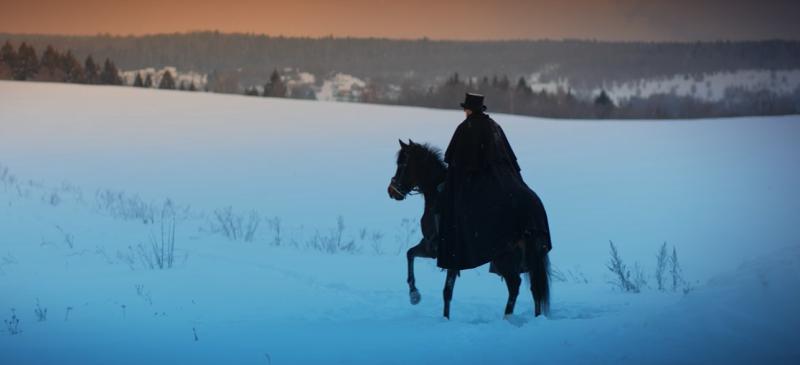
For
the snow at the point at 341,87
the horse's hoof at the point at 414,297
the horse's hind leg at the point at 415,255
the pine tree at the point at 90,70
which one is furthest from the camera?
the snow at the point at 341,87

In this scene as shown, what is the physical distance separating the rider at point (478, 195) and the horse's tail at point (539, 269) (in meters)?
0.22

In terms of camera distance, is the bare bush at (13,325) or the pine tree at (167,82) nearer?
the bare bush at (13,325)

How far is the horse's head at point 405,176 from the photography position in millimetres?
8383

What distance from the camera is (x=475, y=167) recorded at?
25.9ft

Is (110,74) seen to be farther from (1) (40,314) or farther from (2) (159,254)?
(1) (40,314)

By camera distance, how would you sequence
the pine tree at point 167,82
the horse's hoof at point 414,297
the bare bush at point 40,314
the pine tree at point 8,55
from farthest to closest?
the pine tree at point 167,82, the pine tree at point 8,55, the horse's hoof at point 414,297, the bare bush at point 40,314

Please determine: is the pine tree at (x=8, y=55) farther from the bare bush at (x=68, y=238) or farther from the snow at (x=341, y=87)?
the snow at (x=341, y=87)

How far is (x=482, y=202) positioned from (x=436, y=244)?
826 mm

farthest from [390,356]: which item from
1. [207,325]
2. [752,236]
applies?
[752,236]

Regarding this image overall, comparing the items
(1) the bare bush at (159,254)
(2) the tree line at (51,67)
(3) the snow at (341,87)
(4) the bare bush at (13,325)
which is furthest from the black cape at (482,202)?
(3) the snow at (341,87)

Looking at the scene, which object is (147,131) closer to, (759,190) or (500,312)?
(759,190)

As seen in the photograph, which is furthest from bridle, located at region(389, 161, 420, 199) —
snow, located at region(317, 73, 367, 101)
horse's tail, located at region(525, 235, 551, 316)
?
snow, located at region(317, 73, 367, 101)

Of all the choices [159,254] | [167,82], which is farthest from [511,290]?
[167,82]

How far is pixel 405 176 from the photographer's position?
A: 27.6 feet
